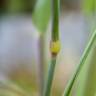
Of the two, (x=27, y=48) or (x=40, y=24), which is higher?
(x=40, y=24)

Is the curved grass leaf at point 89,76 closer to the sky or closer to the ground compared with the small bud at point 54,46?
closer to the ground

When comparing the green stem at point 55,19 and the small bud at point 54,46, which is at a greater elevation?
the green stem at point 55,19

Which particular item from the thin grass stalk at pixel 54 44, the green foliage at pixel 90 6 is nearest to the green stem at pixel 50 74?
the thin grass stalk at pixel 54 44

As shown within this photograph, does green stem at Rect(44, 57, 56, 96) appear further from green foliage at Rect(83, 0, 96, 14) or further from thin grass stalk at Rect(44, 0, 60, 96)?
green foliage at Rect(83, 0, 96, 14)

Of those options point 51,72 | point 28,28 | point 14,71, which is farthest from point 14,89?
point 28,28

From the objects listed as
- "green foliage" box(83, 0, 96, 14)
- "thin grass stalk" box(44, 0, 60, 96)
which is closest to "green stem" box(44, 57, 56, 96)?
"thin grass stalk" box(44, 0, 60, 96)

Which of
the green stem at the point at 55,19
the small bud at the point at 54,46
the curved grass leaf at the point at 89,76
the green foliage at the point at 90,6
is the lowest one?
the curved grass leaf at the point at 89,76

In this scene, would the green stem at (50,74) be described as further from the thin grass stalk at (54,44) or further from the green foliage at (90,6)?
the green foliage at (90,6)

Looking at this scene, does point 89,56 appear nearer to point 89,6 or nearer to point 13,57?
point 89,6
